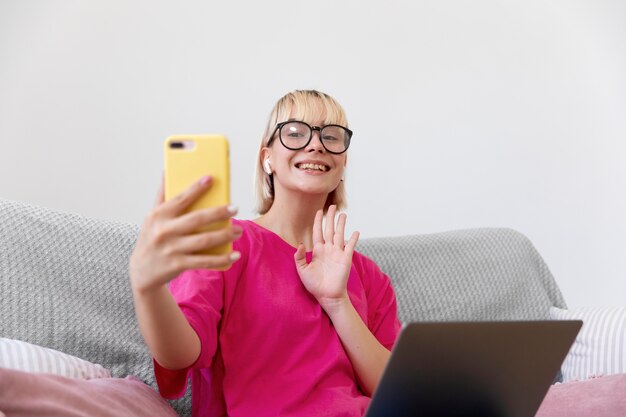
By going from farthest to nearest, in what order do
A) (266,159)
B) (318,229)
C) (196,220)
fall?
(266,159)
(318,229)
(196,220)

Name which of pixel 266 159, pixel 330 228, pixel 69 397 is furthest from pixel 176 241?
pixel 266 159

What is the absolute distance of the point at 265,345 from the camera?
1.60 meters

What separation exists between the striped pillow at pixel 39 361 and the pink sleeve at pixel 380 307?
616 mm

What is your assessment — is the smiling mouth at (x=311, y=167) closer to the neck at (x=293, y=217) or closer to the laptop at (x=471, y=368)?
the neck at (x=293, y=217)

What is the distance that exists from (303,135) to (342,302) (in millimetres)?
385

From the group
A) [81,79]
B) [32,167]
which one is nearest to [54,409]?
[32,167]

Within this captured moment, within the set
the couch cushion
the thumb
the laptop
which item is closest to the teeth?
the thumb

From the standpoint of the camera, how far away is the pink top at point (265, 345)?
1.54 m

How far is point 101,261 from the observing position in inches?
71.1

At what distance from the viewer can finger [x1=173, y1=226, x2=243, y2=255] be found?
991mm

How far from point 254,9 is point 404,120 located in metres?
0.65

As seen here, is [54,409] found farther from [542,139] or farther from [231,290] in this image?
[542,139]

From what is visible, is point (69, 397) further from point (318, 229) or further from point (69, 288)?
point (318, 229)

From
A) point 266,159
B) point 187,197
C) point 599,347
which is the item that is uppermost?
point 187,197
